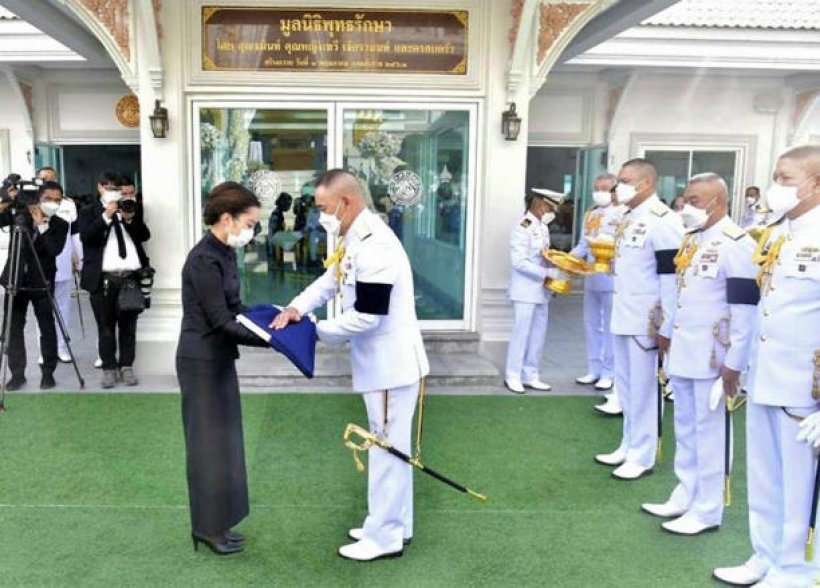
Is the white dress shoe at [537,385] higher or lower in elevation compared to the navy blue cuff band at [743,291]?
lower

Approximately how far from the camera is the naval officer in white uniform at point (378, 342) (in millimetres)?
2998

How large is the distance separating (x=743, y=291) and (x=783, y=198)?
57 cm

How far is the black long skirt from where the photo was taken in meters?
3.04

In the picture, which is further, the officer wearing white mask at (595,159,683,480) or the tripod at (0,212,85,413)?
the tripod at (0,212,85,413)

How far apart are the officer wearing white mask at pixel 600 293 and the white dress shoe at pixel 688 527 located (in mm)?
2399

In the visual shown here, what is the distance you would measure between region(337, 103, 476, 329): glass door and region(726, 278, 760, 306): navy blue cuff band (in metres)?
3.50

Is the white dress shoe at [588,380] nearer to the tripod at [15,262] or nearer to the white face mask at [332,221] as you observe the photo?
the white face mask at [332,221]

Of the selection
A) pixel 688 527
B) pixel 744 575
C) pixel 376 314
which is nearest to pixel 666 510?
pixel 688 527

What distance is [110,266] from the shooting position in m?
5.52

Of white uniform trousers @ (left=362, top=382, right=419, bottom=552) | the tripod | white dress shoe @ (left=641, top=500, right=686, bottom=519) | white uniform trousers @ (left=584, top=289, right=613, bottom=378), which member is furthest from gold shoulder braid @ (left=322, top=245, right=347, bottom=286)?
white uniform trousers @ (left=584, top=289, right=613, bottom=378)

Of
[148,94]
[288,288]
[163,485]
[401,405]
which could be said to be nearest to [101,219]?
[148,94]

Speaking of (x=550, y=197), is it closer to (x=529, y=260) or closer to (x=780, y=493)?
(x=529, y=260)

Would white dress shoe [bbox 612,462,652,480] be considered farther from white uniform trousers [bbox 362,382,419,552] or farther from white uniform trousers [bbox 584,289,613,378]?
white uniform trousers [bbox 584,289,613,378]

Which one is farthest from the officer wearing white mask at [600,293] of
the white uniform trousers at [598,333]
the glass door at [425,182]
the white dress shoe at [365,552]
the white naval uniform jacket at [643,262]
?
the white dress shoe at [365,552]
